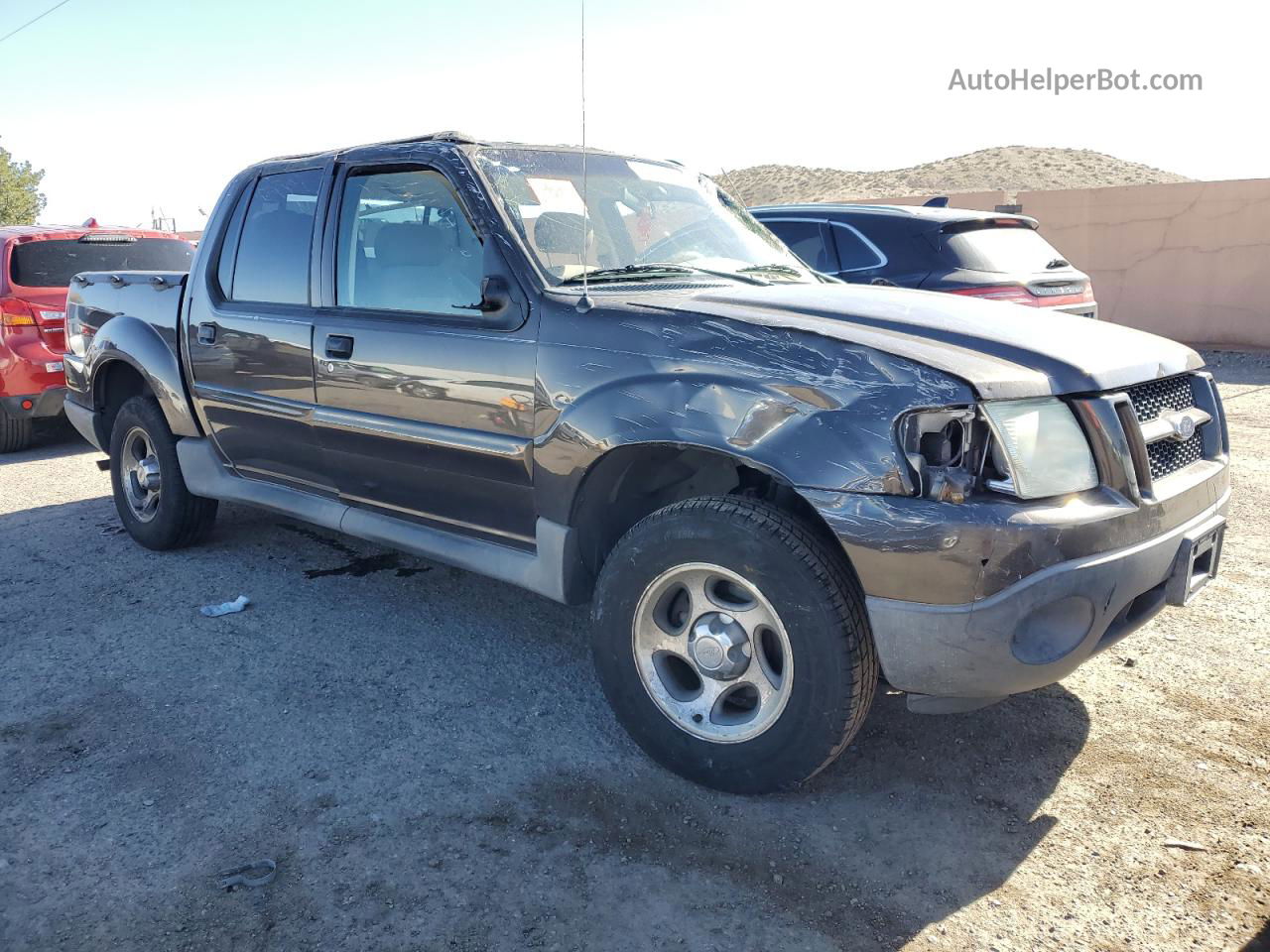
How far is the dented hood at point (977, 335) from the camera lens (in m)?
2.67

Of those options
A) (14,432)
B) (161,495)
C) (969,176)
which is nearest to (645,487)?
(161,495)

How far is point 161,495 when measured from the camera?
5.26 m

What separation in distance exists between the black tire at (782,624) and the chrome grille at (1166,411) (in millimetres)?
979

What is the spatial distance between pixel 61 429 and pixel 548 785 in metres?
7.92

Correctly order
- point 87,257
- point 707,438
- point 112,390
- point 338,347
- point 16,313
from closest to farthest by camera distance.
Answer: point 707,438 → point 338,347 → point 112,390 → point 16,313 → point 87,257

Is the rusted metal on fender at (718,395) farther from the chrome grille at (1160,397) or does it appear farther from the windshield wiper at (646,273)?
the chrome grille at (1160,397)

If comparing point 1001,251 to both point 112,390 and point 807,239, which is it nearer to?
point 807,239

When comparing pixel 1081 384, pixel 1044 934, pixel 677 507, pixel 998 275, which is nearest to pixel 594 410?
pixel 677 507

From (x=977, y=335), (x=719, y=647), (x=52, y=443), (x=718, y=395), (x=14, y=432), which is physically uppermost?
(x=977, y=335)

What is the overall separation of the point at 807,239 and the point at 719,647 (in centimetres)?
505

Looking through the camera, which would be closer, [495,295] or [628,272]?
[495,295]

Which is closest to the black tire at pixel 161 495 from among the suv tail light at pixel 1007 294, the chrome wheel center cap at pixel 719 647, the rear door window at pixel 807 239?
the chrome wheel center cap at pixel 719 647

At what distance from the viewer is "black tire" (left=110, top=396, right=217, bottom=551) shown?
5195mm

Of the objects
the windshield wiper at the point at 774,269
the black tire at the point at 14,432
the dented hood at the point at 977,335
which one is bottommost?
the black tire at the point at 14,432
